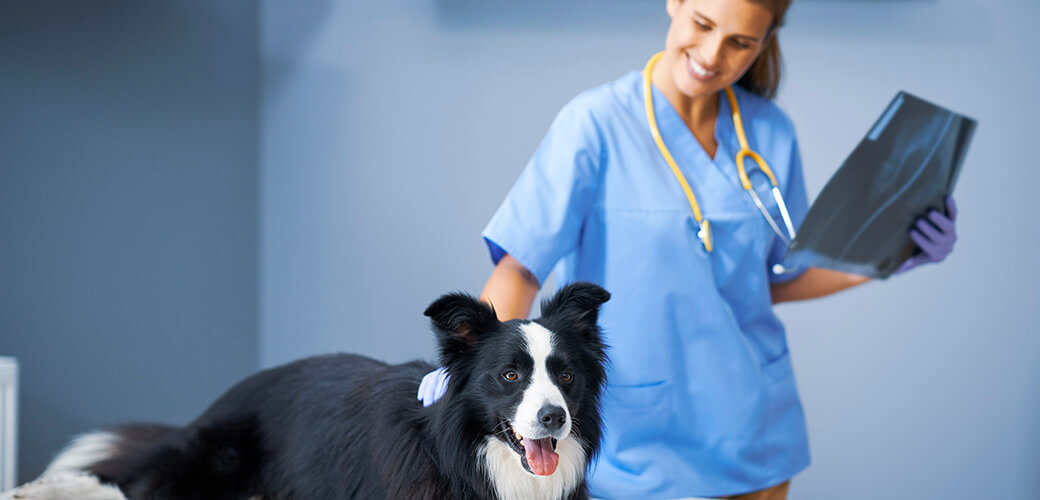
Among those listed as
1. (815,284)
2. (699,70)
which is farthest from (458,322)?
(815,284)

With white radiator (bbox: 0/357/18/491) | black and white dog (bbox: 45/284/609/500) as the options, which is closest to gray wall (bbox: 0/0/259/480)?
white radiator (bbox: 0/357/18/491)

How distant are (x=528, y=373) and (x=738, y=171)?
694mm

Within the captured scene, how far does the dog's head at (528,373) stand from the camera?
995 millimetres

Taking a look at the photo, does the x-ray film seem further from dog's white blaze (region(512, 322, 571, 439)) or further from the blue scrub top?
dog's white blaze (region(512, 322, 571, 439))

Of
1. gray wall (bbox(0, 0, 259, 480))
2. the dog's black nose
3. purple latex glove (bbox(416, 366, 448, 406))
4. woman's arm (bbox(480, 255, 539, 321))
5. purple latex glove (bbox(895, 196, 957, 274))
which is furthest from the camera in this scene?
gray wall (bbox(0, 0, 259, 480))

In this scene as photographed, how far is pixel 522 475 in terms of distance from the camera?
1.05 m

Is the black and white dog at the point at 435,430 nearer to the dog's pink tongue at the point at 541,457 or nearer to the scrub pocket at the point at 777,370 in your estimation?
the dog's pink tongue at the point at 541,457

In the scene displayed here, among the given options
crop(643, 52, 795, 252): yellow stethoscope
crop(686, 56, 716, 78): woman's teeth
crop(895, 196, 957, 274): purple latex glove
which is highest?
crop(686, 56, 716, 78): woman's teeth

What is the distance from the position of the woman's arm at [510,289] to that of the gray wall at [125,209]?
1.40m

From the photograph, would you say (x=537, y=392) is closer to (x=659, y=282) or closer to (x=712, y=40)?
(x=659, y=282)

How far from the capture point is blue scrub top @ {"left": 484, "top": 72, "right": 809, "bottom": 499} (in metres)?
1.36

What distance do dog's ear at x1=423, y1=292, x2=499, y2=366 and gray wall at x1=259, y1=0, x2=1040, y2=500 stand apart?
4.98ft

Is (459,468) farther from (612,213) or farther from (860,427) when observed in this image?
(860,427)

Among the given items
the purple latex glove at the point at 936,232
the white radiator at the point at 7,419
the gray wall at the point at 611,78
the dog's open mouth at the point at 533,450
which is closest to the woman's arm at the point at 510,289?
the dog's open mouth at the point at 533,450
